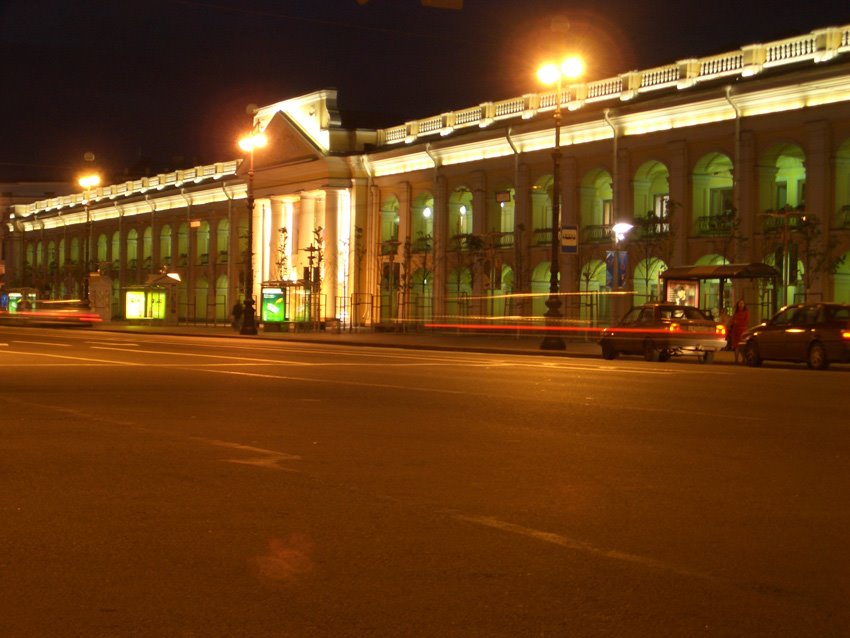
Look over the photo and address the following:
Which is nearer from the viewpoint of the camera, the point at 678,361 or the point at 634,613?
the point at 634,613

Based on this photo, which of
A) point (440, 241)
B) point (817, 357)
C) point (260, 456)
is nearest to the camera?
point (260, 456)

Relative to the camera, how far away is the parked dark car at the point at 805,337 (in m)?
28.3

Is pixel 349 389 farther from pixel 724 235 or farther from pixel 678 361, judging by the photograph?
pixel 724 235

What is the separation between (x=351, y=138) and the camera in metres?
73.1

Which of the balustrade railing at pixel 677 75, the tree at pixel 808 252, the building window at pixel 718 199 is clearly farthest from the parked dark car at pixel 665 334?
the building window at pixel 718 199

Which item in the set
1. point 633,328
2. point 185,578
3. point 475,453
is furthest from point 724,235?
point 185,578

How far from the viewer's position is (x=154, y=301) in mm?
72875

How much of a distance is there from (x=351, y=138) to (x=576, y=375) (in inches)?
2006

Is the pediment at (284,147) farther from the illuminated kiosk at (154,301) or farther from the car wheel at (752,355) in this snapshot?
the car wheel at (752,355)

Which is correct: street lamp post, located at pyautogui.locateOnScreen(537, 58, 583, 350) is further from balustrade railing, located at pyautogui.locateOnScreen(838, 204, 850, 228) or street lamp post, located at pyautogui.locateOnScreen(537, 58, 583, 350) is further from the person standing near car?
the person standing near car

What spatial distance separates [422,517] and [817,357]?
71.8ft

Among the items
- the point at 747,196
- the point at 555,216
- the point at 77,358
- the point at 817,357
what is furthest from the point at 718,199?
the point at 77,358

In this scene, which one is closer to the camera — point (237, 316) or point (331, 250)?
point (237, 316)

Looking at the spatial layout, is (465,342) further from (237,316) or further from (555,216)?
(237,316)
